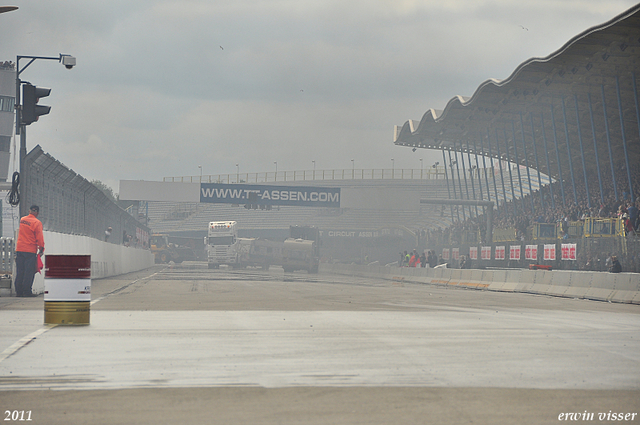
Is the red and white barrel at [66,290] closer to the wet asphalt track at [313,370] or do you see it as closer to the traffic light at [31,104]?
the wet asphalt track at [313,370]

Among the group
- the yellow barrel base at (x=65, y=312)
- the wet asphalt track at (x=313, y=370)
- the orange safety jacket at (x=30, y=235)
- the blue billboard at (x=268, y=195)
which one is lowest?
the wet asphalt track at (x=313, y=370)

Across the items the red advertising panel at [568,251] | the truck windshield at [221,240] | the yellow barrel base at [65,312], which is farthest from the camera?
the truck windshield at [221,240]

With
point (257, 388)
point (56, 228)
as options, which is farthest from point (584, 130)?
point (257, 388)

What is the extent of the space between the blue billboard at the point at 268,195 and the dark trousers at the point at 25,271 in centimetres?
4233

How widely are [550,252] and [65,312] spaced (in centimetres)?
2446

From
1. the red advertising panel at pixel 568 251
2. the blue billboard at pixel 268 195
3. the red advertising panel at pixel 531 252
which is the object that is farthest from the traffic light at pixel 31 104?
the blue billboard at pixel 268 195

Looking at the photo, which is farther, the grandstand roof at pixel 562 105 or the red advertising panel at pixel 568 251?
the grandstand roof at pixel 562 105

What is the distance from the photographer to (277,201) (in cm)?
6053

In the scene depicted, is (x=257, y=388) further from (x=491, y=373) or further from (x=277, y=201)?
(x=277, y=201)

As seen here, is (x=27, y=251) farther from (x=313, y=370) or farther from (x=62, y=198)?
(x=313, y=370)

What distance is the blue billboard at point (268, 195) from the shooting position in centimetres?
5906

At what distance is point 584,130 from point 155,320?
5429 cm

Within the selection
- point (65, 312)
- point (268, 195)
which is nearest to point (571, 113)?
point (268, 195)

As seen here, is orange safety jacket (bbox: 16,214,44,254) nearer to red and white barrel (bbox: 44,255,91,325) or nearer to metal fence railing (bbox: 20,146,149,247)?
metal fence railing (bbox: 20,146,149,247)
